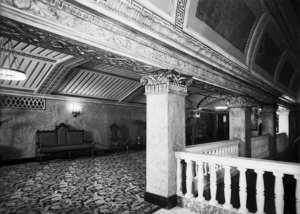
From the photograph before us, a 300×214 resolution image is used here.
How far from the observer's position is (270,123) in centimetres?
1041

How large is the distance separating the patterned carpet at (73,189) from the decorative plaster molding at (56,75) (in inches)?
117

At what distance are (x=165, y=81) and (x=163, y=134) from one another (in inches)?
41.8

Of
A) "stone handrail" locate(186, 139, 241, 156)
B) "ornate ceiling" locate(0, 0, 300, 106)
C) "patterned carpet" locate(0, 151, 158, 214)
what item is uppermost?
"ornate ceiling" locate(0, 0, 300, 106)

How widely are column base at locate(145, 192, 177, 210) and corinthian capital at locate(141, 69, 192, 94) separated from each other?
208 centimetres

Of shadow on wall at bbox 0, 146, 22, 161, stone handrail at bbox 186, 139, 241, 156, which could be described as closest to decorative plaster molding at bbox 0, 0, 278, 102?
stone handrail at bbox 186, 139, 241, 156

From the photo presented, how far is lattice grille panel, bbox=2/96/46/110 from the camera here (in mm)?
7293

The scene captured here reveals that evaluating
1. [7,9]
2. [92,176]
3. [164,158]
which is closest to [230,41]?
[164,158]

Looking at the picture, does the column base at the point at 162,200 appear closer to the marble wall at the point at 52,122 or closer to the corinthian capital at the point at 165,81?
the corinthian capital at the point at 165,81

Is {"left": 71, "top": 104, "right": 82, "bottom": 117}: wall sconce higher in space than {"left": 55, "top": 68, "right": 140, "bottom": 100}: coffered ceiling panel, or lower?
lower

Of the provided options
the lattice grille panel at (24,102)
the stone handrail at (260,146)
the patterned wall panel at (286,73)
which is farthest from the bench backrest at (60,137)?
the patterned wall panel at (286,73)

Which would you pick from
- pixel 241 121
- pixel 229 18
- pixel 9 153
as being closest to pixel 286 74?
pixel 241 121

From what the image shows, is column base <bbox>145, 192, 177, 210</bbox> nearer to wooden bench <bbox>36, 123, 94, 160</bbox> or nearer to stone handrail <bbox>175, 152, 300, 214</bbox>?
stone handrail <bbox>175, 152, 300, 214</bbox>

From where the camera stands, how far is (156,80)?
4035 millimetres

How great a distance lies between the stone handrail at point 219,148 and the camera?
479 centimetres
